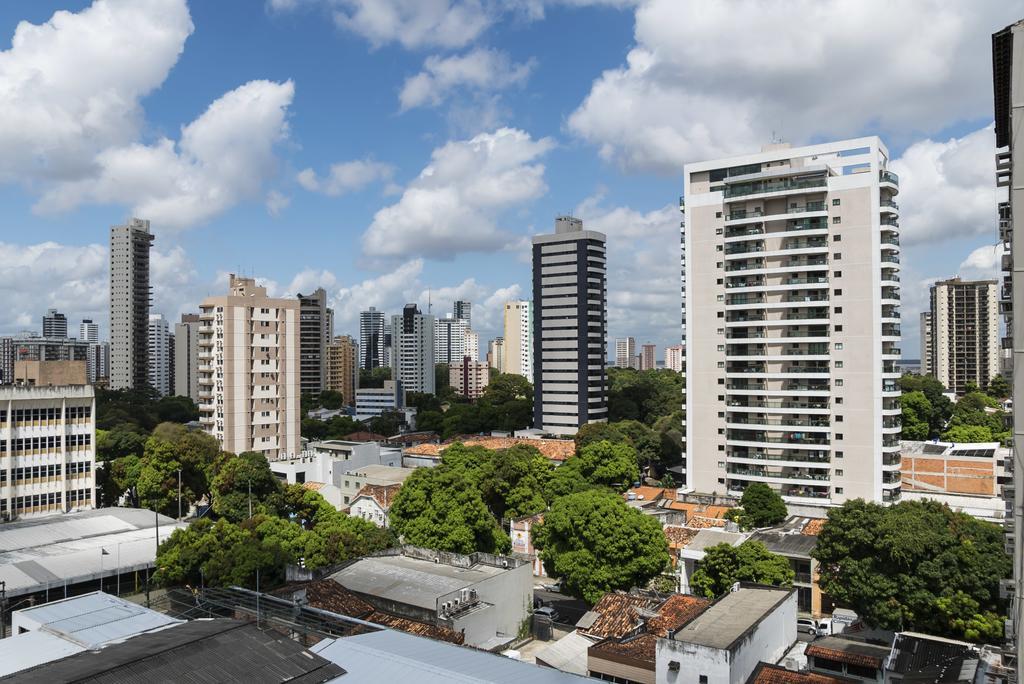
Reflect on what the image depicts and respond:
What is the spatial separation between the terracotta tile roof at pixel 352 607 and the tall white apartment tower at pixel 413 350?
4393 inches

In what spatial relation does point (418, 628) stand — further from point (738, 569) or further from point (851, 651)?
point (738, 569)

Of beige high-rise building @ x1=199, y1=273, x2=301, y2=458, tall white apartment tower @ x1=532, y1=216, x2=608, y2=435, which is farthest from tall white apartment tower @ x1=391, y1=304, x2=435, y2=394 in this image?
beige high-rise building @ x1=199, y1=273, x2=301, y2=458

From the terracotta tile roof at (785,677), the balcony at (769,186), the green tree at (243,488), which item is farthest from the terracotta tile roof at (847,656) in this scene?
the balcony at (769,186)

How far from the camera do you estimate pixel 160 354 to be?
14350 centimetres

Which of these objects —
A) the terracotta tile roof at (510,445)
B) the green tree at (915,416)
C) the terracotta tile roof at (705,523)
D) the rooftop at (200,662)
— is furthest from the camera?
the green tree at (915,416)

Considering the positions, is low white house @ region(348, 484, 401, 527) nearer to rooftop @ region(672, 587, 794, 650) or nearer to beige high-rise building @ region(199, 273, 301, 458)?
beige high-rise building @ region(199, 273, 301, 458)

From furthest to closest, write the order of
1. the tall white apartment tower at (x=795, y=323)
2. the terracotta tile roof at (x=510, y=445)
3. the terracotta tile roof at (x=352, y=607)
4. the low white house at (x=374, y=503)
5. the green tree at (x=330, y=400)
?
the green tree at (x=330, y=400) < the terracotta tile roof at (x=510, y=445) < the low white house at (x=374, y=503) < the tall white apartment tower at (x=795, y=323) < the terracotta tile roof at (x=352, y=607)

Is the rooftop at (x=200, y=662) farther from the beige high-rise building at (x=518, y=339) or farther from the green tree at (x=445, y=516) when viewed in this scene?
the beige high-rise building at (x=518, y=339)

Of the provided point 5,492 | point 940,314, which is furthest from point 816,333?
point 940,314

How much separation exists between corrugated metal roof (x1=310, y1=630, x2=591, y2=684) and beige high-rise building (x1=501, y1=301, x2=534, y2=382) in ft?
434

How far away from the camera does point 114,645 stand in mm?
15422

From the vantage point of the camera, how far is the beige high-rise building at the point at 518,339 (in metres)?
149

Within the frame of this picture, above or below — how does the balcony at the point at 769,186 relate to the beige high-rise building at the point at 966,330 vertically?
above

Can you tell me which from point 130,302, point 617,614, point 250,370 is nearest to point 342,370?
point 130,302
